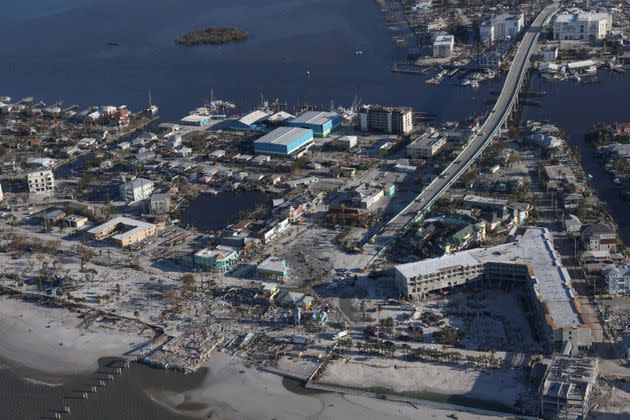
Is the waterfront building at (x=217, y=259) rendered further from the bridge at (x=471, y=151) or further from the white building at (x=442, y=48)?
the white building at (x=442, y=48)

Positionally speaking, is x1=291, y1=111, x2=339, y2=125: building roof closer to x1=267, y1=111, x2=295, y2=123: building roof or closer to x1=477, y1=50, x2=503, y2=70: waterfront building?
x1=267, y1=111, x2=295, y2=123: building roof

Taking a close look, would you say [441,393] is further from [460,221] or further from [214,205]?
[214,205]

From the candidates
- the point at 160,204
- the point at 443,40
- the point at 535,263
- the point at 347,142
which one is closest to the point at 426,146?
the point at 347,142

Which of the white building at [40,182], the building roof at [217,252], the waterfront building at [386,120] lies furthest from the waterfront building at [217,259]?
the waterfront building at [386,120]

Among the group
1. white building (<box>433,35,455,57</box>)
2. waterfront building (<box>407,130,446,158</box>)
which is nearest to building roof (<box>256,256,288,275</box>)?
waterfront building (<box>407,130,446,158</box>)

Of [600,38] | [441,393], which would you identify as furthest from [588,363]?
[600,38]

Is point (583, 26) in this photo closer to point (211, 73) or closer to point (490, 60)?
point (490, 60)
